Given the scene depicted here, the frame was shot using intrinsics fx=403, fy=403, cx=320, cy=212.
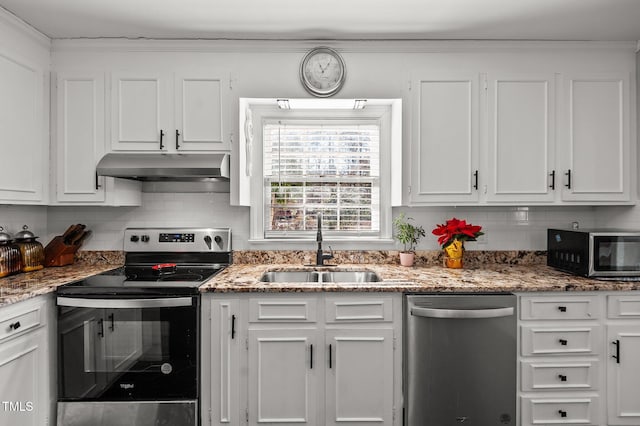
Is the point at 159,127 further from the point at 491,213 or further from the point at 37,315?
the point at 491,213

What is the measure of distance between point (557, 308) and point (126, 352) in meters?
2.32

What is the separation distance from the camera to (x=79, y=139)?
2.60 metres

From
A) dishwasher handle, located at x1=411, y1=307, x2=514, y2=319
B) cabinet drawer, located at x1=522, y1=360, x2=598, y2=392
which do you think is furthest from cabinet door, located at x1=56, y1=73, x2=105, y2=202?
cabinet drawer, located at x1=522, y1=360, x2=598, y2=392

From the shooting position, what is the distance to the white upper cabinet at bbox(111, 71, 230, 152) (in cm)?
258

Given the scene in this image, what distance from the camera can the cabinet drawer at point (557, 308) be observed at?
7.18 ft

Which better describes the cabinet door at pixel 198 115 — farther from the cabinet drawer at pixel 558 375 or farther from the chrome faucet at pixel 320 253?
the cabinet drawer at pixel 558 375

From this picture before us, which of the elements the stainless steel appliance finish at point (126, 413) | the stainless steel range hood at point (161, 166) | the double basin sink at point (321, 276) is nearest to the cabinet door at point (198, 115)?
the stainless steel range hood at point (161, 166)

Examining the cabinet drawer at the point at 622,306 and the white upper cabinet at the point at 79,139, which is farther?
the white upper cabinet at the point at 79,139

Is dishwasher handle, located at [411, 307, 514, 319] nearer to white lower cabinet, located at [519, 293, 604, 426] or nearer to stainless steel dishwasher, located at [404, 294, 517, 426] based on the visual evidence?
stainless steel dishwasher, located at [404, 294, 517, 426]

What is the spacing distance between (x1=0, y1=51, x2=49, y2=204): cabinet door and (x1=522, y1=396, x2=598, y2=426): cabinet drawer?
310 cm

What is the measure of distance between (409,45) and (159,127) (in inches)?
66.9

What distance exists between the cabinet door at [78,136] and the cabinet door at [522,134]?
2533mm

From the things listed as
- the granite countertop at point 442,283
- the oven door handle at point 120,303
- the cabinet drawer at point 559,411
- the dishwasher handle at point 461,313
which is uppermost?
the granite countertop at point 442,283

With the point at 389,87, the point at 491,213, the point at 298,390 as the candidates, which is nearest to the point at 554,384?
the point at 491,213
